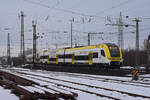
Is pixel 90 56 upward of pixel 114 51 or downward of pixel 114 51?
downward

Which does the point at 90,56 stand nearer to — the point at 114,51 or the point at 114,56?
the point at 114,51

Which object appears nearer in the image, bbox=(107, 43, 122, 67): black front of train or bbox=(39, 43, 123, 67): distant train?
bbox=(107, 43, 122, 67): black front of train

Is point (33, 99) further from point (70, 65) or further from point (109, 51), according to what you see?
point (70, 65)

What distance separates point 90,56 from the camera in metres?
29.2

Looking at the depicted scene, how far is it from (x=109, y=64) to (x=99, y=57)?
1.81m

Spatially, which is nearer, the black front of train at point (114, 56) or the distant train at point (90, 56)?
the black front of train at point (114, 56)

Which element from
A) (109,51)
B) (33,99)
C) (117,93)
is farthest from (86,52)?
(33,99)

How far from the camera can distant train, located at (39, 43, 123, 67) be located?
26.5 metres

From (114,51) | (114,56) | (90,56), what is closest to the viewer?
(114,56)

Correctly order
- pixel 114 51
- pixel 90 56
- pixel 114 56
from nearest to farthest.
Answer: pixel 114 56 → pixel 114 51 → pixel 90 56

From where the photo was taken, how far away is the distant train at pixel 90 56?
26453mm

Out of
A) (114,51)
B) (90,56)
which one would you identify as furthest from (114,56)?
(90,56)

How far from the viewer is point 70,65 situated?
113 feet

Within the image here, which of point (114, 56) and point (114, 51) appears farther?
point (114, 51)
